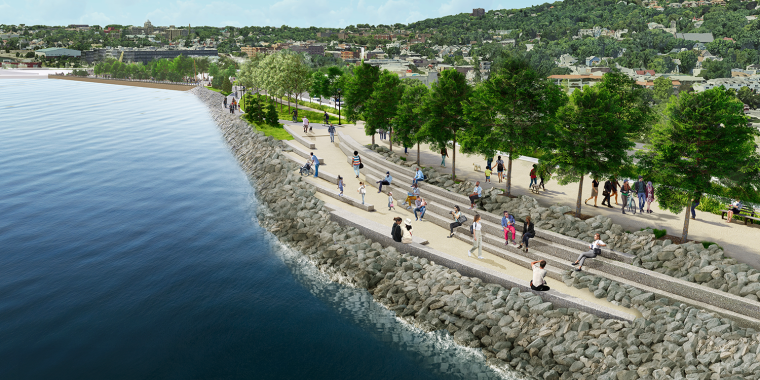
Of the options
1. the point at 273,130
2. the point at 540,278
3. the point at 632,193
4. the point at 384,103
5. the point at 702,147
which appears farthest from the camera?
the point at 273,130

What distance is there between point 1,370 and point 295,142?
36152 millimetres

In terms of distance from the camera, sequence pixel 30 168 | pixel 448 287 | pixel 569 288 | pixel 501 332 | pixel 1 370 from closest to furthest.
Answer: pixel 1 370 < pixel 501 332 < pixel 569 288 < pixel 448 287 < pixel 30 168

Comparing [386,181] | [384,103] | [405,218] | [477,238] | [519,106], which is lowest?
[405,218]

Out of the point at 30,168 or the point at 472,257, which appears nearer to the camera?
the point at 472,257

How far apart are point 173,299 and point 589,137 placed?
22446 mm

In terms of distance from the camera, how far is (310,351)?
67.4 ft

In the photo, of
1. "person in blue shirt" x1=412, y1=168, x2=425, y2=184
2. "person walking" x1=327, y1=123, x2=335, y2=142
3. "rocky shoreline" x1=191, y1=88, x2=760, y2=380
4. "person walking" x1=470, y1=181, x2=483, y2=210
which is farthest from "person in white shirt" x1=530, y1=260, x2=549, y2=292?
"person walking" x1=327, y1=123, x2=335, y2=142

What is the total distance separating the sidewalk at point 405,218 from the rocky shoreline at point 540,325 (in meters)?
0.74

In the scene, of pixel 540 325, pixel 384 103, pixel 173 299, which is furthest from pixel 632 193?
pixel 173 299

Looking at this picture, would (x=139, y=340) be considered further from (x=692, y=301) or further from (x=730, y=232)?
(x=730, y=232)

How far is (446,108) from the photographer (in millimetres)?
34812

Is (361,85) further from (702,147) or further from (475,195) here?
(702,147)

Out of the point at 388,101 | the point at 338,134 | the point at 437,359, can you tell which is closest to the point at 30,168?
the point at 338,134

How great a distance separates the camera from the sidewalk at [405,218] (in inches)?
861
